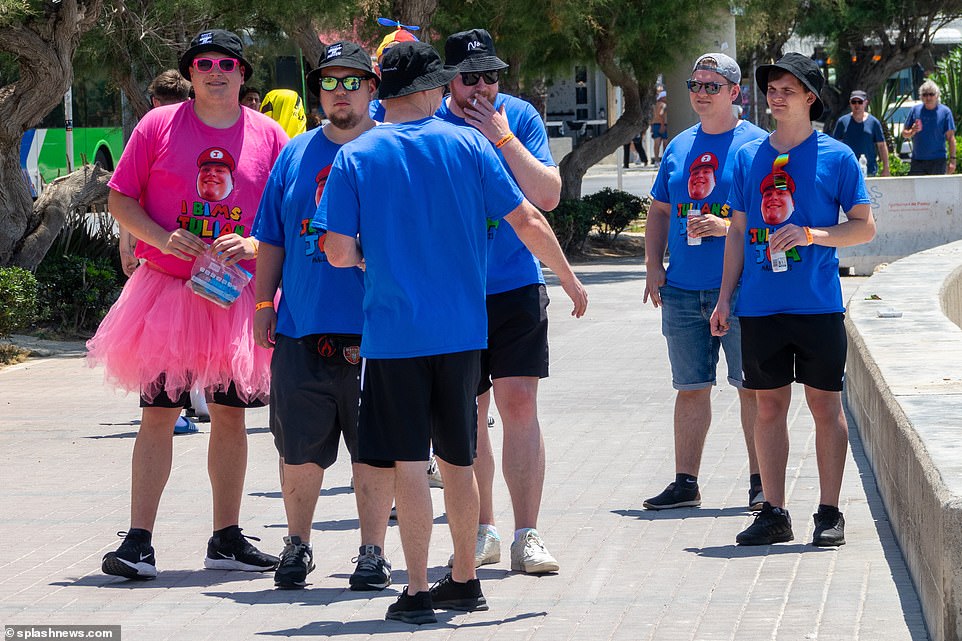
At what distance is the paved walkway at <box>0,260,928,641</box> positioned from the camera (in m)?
5.05

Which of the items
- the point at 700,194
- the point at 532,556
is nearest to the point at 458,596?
the point at 532,556

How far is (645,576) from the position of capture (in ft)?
18.6

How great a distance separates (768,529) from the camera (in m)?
6.07

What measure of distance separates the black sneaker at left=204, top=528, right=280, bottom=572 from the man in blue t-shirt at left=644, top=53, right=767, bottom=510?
1886 mm

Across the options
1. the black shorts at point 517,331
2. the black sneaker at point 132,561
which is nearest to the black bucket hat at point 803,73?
the black shorts at point 517,331

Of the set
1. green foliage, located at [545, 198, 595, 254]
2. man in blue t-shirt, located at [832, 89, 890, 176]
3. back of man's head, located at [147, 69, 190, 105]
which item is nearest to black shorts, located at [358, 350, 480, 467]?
back of man's head, located at [147, 69, 190, 105]

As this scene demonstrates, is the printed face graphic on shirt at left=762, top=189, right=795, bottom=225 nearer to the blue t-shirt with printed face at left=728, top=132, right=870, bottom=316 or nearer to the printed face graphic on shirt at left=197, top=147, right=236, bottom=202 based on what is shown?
the blue t-shirt with printed face at left=728, top=132, right=870, bottom=316

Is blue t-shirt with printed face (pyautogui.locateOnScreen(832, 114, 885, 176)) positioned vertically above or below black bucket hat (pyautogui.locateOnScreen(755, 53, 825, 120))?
below

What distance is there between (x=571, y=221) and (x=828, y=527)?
14.7 meters

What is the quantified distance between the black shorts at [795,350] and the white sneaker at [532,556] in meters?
1.19

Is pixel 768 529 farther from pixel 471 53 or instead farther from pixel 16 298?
pixel 16 298

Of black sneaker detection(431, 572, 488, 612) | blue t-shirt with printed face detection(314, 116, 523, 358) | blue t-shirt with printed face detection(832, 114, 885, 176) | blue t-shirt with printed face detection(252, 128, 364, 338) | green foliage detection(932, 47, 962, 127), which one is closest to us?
blue t-shirt with printed face detection(314, 116, 523, 358)

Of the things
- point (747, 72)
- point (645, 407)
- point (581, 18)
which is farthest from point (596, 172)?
point (645, 407)

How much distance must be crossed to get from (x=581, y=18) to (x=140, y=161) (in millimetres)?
13993
